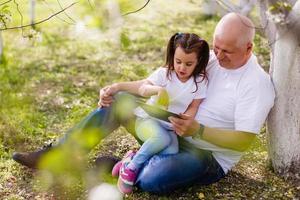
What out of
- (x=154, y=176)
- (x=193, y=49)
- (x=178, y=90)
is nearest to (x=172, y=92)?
(x=178, y=90)

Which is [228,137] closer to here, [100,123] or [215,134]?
[215,134]

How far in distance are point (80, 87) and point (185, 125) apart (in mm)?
3161

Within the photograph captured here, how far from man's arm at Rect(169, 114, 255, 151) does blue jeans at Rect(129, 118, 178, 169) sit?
127 millimetres

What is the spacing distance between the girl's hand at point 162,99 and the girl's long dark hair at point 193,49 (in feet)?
0.56

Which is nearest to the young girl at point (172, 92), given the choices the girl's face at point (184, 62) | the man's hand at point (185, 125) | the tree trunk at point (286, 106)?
the girl's face at point (184, 62)

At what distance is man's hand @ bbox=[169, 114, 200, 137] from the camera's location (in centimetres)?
357

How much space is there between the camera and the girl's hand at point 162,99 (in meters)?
3.67

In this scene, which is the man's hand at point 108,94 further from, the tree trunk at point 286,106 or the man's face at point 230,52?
the tree trunk at point 286,106

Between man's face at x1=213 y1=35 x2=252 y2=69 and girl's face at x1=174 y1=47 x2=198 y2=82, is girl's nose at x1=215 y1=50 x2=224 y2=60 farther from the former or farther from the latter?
girl's face at x1=174 y1=47 x2=198 y2=82

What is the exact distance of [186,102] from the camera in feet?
12.6

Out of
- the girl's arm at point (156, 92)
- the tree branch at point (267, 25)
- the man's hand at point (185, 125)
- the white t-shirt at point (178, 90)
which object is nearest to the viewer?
the man's hand at point (185, 125)

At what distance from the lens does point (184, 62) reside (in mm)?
3699

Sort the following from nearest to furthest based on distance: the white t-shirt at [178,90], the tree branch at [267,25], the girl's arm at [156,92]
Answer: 1. the girl's arm at [156,92]
2. the white t-shirt at [178,90]
3. the tree branch at [267,25]

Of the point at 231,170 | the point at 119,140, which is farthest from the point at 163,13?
the point at 231,170
